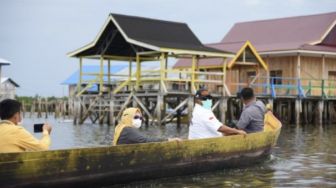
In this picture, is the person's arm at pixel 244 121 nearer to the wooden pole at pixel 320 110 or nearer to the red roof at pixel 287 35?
the red roof at pixel 287 35

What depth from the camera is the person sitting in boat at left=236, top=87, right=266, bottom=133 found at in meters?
12.3

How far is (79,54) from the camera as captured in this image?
32438 mm

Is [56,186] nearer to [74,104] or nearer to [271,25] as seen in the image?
[74,104]

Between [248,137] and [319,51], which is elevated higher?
[319,51]

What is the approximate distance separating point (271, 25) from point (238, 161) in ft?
90.0

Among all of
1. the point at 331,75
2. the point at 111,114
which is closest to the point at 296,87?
the point at 331,75

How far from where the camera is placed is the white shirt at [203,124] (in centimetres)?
1125

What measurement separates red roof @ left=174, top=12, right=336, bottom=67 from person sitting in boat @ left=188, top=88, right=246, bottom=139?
2052cm

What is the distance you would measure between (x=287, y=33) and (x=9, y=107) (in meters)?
30.1

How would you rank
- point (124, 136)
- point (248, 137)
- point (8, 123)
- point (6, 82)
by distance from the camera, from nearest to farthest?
point (8, 123) → point (124, 136) → point (248, 137) → point (6, 82)

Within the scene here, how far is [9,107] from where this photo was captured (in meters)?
8.22

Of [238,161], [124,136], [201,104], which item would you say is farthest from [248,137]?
[124,136]

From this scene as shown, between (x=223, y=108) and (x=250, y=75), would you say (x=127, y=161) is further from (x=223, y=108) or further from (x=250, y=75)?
(x=250, y=75)

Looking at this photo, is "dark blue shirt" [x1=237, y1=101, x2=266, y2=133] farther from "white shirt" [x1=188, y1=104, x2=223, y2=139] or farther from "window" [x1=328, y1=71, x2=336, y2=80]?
"window" [x1=328, y1=71, x2=336, y2=80]
